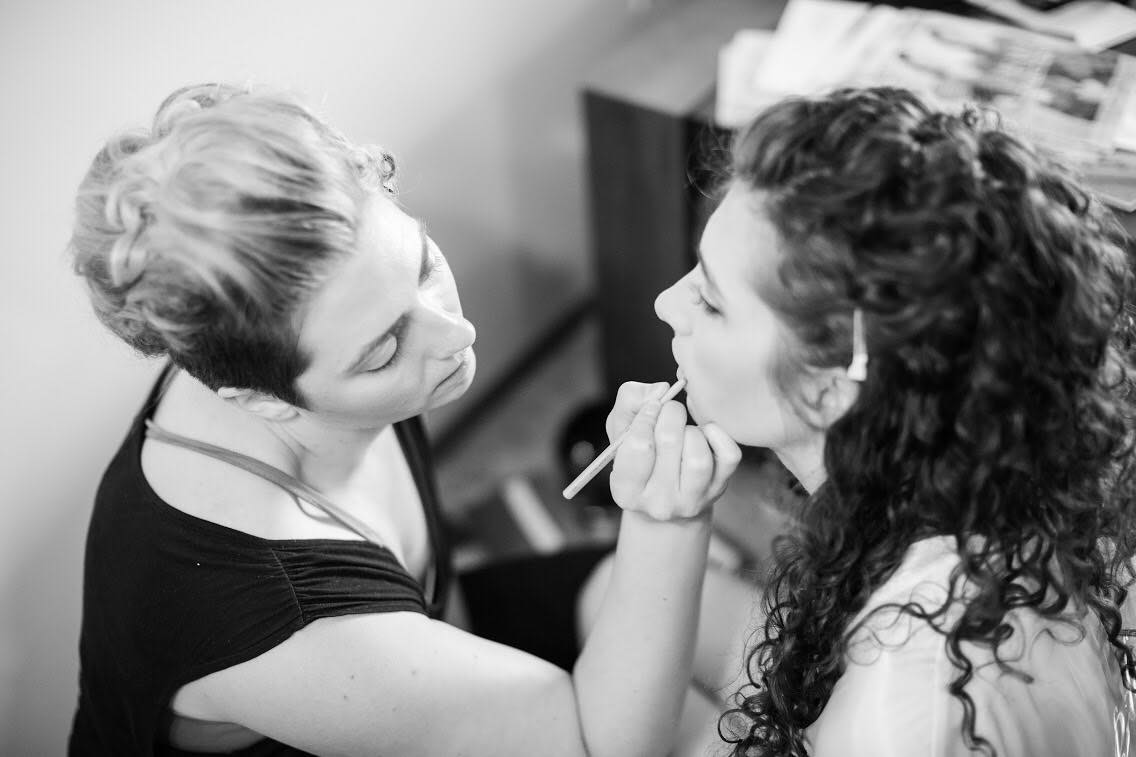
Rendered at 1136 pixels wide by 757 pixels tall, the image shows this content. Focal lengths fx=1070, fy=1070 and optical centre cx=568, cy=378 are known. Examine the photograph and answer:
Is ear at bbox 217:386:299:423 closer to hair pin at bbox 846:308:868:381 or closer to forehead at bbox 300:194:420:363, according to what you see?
forehead at bbox 300:194:420:363

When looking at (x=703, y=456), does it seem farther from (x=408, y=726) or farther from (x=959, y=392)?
(x=408, y=726)

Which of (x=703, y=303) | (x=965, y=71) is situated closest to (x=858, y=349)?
(x=703, y=303)

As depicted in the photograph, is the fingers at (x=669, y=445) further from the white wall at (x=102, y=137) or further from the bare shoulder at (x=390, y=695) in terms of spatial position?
the white wall at (x=102, y=137)

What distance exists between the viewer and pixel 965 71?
1.55 meters

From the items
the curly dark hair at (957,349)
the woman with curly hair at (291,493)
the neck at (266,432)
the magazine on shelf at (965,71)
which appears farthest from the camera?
the magazine on shelf at (965,71)

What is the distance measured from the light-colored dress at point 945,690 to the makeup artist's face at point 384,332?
0.45 metres

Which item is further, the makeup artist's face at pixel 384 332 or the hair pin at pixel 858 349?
the makeup artist's face at pixel 384 332

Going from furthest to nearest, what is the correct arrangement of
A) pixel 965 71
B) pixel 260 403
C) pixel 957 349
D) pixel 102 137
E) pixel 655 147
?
pixel 655 147, pixel 965 71, pixel 102 137, pixel 260 403, pixel 957 349

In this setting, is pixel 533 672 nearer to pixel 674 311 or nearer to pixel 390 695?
pixel 390 695

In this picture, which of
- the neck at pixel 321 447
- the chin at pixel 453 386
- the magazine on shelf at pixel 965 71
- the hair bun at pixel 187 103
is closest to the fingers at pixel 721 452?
the chin at pixel 453 386

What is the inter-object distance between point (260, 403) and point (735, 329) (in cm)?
45

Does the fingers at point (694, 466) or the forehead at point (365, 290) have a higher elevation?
the forehead at point (365, 290)

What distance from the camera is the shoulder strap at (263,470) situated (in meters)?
1.07

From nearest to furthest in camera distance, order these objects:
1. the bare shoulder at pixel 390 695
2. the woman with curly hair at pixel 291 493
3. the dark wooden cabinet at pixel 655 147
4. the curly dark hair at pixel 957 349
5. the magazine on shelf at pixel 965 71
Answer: the curly dark hair at pixel 957 349
the woman with curly hair at pixel 291 493
the bare shoulder at pixel 390 695
the magazine on shelf at pixel 965 71
the dark wooden cabinet at pixel 655 147
